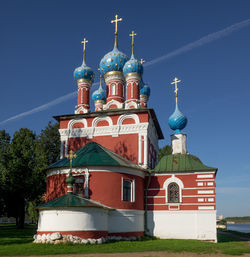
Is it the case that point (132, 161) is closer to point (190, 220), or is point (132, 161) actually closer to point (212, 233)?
point (190, 220)

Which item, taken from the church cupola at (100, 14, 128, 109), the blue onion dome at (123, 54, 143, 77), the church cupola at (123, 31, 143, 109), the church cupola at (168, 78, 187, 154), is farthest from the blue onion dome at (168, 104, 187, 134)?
the blue onion dome at (123, 54, 143, 77)

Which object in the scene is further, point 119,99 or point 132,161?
point 119,99

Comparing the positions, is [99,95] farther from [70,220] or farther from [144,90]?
[70,220]

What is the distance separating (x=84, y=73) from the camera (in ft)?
78.6

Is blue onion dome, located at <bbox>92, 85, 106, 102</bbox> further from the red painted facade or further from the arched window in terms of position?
the arched window

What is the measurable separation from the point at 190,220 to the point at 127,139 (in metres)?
6.03

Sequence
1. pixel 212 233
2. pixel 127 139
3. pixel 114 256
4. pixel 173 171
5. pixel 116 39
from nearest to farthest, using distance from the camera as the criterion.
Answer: pixel 114 256 → pixel 212 233 → pixel 173 171 → pixel 127 139 → pixel 116 39

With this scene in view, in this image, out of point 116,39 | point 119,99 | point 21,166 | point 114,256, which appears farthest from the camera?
point 21,166

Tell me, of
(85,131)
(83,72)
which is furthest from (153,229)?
(83,72)

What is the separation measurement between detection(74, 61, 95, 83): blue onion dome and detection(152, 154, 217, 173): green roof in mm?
8921

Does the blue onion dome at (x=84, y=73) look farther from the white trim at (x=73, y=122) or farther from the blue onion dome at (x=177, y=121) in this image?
the blue onion dome at (x=177, y=121)

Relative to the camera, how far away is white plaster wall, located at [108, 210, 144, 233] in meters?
15.8

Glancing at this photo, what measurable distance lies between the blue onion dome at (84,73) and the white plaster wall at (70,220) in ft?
40.5

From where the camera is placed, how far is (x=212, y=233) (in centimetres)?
1705
